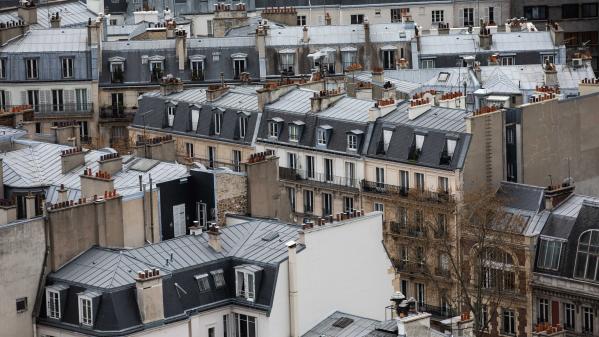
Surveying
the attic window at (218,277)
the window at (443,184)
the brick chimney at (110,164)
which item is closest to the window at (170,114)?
the window at (443,184)

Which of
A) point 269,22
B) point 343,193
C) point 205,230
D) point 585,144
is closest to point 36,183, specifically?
point 205,230

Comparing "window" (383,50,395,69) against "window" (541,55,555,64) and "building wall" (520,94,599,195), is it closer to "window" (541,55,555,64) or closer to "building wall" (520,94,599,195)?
"window" (541,55,555,64)

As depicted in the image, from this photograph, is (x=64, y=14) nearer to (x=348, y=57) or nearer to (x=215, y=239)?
(x=348, y=57)

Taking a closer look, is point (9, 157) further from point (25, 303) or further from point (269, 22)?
Answer: point (269, 22)

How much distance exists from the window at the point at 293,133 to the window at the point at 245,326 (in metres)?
28.5

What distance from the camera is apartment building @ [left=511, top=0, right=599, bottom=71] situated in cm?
15112

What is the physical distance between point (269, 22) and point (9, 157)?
49362 mm

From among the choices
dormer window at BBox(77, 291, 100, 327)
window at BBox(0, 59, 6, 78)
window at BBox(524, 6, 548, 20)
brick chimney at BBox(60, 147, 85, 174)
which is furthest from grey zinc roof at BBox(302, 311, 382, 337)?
window at BBox(524, 6, 548, 20)

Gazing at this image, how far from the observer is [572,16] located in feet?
498

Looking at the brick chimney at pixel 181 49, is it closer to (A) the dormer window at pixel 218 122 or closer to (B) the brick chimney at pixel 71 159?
(A) the dormer window at pixel 218 122

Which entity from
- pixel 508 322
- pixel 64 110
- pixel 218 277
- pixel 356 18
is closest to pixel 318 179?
pixel 508 322

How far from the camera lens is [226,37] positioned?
128625 mm

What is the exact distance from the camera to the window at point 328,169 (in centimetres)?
10319

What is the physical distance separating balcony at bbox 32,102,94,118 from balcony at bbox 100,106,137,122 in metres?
0.82
